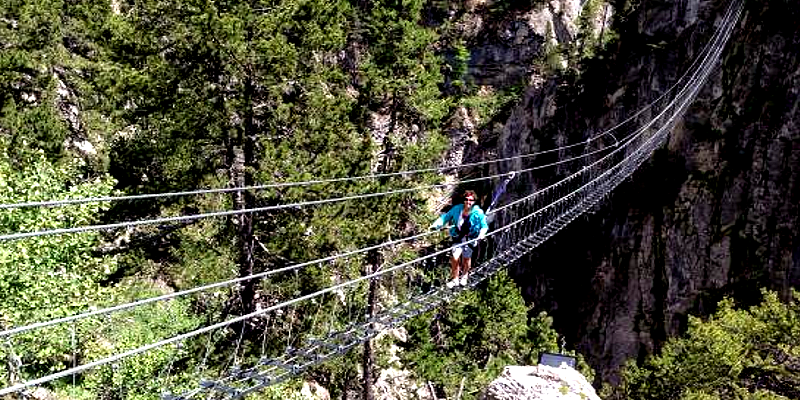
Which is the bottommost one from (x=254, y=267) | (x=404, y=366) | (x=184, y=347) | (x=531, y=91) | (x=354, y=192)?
(x=404, y=366)

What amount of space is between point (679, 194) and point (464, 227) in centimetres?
1552

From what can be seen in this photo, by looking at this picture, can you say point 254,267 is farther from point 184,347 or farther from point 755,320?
point 755,320

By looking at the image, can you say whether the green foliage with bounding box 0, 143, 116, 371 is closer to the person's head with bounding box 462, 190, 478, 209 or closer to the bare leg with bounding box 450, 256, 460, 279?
the bare leg with bounding box 450, 256, 460, 279

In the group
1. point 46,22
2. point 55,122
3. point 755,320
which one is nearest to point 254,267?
point 55,122

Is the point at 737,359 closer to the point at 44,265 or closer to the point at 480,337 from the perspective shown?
the point at 480,337

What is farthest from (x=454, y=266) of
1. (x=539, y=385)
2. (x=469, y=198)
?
(x=539, y=385)

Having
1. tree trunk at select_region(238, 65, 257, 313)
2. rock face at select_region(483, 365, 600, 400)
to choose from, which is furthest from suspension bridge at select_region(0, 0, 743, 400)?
Result: rock face at select_region(483, 365, 600, 400)

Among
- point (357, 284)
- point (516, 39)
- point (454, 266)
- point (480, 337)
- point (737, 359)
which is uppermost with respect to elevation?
point (516, 39)

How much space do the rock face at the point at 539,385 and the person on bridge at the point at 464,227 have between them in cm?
164

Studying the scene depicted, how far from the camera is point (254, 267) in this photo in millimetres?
10617

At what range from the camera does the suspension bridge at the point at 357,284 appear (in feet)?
12.5

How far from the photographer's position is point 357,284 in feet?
Answer: 46.1

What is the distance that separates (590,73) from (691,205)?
926 centimetres

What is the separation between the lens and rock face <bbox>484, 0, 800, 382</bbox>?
17.1 meters
